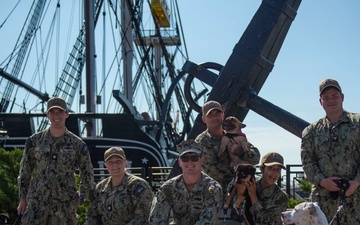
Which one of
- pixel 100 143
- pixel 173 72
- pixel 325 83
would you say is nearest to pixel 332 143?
pixel 325 83

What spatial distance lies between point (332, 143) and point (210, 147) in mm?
1118

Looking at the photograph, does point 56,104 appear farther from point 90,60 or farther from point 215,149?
point 90,60

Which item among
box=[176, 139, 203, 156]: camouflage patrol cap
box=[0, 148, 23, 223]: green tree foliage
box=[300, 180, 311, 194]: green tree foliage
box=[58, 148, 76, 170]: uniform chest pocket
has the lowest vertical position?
box=[176, 139, 203, 156]: camouflage patrol cap

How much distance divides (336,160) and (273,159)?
1.70ft

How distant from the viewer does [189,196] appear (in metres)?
5.09

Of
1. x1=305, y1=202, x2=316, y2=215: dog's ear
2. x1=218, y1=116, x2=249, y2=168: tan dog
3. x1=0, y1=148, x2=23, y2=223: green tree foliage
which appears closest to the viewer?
x1=305, y1=202, x2=316, y2=215: dog's ear

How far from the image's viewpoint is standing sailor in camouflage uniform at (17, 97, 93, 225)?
19.4ft

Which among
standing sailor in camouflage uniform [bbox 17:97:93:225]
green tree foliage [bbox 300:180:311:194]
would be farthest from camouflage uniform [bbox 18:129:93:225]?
green tree foliage [bbox 300:180:311:194]

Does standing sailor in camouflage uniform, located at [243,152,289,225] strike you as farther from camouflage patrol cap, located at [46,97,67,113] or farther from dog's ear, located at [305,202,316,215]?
camouflage patrol cap, located at [46,97,67,113]

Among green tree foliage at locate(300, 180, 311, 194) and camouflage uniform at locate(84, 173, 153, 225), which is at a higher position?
green tree foliage at locate(300, 180, 311, 194)

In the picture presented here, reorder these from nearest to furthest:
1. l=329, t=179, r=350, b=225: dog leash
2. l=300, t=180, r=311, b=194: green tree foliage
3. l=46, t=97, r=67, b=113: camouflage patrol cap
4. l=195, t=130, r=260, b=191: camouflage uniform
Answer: l=329, t=179, r=350, b=225: dog leash < l=195, t=130, r=260, b=191: camouflage uniform < l=46, t=97, r=67, b=113: camouflage patrol cap < l=300, t=180, r=311, b=194: green tree foliage

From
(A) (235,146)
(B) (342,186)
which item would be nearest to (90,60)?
(A) (235,146)

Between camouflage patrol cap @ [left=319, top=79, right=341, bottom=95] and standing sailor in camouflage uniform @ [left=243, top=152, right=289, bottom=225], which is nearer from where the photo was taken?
camouflage patrol cap @ [left=319, top=79, right=341, bottom=95]

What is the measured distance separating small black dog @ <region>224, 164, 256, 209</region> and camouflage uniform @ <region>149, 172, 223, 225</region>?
0.20 metres
